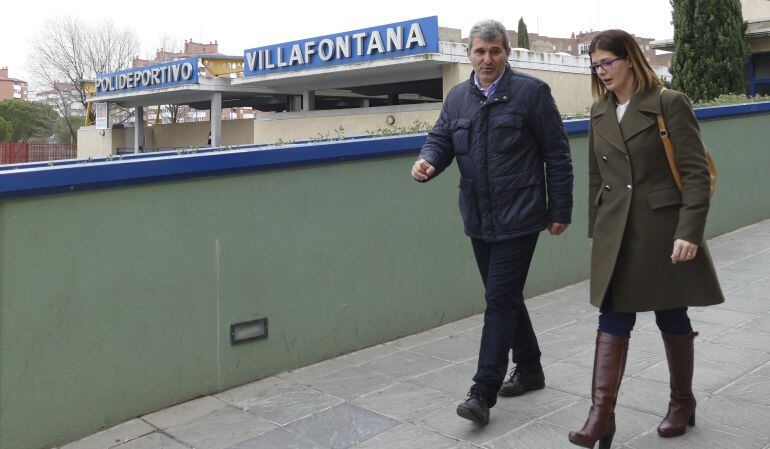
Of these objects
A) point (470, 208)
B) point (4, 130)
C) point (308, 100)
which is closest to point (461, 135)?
point (470, 208)

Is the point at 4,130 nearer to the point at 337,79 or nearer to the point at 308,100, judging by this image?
the point at 308,100

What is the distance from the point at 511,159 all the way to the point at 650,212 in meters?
0.69

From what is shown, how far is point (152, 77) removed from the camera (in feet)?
127

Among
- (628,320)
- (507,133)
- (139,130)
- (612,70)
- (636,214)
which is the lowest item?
(628,320)

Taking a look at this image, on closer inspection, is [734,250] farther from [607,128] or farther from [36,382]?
[36,382]

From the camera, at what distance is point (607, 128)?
3.28 metres

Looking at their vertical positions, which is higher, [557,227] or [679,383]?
[557,227]

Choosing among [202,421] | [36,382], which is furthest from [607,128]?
[36,382]

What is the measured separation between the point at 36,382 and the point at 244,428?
38.5 inches

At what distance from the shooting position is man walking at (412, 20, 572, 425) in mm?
3557

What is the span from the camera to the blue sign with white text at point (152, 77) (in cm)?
3578

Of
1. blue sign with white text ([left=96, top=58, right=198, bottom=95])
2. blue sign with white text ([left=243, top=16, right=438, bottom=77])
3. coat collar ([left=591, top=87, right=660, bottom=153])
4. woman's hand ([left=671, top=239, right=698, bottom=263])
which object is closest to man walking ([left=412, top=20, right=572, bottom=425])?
coat collar ([left=591, top=87, right=660, bottom=153])

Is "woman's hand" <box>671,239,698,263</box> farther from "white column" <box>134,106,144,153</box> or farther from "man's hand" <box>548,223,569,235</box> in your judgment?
"white column" <box>134,106,144,153</box>

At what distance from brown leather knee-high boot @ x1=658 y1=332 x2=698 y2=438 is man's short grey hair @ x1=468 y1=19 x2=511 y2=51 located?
155 centimetres
